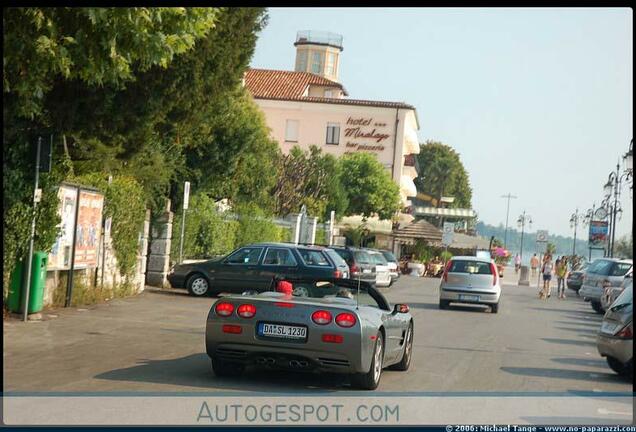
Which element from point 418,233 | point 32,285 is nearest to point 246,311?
point 32,285

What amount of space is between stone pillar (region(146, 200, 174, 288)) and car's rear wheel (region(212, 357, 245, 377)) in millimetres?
17832

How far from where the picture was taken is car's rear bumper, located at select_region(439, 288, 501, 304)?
30.2m

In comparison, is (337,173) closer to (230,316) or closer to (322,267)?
(322,267)

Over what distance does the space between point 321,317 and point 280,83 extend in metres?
82.0

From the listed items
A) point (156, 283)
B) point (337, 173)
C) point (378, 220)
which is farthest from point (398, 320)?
point (378, 220)

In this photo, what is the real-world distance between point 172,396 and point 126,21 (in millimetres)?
5722

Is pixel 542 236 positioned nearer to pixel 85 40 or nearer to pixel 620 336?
pixel 620 336

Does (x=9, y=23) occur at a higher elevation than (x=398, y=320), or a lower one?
higher

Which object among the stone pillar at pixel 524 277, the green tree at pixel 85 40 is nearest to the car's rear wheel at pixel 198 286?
the green tree at pixel 85 40

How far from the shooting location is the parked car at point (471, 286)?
30266 mm

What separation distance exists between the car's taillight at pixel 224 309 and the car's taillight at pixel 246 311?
0.10 meters

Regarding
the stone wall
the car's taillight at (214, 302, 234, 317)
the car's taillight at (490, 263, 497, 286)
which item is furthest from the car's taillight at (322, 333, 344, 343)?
the car's taillight at (490, 263, 497, 286)

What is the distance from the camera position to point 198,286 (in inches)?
1113

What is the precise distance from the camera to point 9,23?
14008mm
